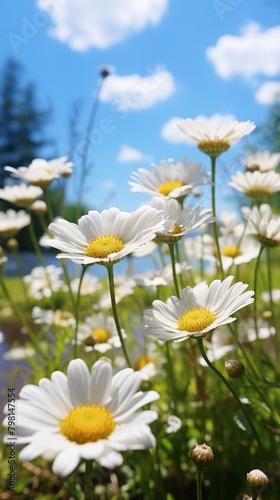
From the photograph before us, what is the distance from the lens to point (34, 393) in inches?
16.6

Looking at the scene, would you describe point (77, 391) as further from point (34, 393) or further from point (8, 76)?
point (8, 76)

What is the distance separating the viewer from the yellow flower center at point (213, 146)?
0.69 metres

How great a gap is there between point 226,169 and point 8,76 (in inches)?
379

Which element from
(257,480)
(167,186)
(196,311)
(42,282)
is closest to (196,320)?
(196,311)

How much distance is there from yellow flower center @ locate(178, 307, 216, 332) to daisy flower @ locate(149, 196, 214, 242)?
0.09m

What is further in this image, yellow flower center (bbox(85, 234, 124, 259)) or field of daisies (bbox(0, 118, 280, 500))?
yellow flower center (bbox(85, 234, 124, 259))

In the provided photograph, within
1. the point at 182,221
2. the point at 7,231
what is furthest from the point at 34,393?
the point at 7,231

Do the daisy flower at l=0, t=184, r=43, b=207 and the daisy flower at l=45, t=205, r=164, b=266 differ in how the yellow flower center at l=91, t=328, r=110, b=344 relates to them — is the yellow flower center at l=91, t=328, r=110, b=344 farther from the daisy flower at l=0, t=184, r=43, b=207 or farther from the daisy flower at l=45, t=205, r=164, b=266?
the daisy flower at l=45, t=205, r=164, b=266

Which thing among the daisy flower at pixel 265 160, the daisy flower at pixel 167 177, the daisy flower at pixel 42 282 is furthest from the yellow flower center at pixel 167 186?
the daisy flower at pixel 42 282

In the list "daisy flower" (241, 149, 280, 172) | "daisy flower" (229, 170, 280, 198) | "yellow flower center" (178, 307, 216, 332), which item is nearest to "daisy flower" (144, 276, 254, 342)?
"yellow flower center" (178, 307, 216, 332)

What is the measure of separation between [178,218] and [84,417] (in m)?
0.27

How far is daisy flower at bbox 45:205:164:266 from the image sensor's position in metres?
0.50

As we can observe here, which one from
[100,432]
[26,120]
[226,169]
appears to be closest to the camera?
[100,432]

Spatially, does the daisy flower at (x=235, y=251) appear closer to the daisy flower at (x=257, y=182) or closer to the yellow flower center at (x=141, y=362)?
the daisy flower at (x=257, y=182)
